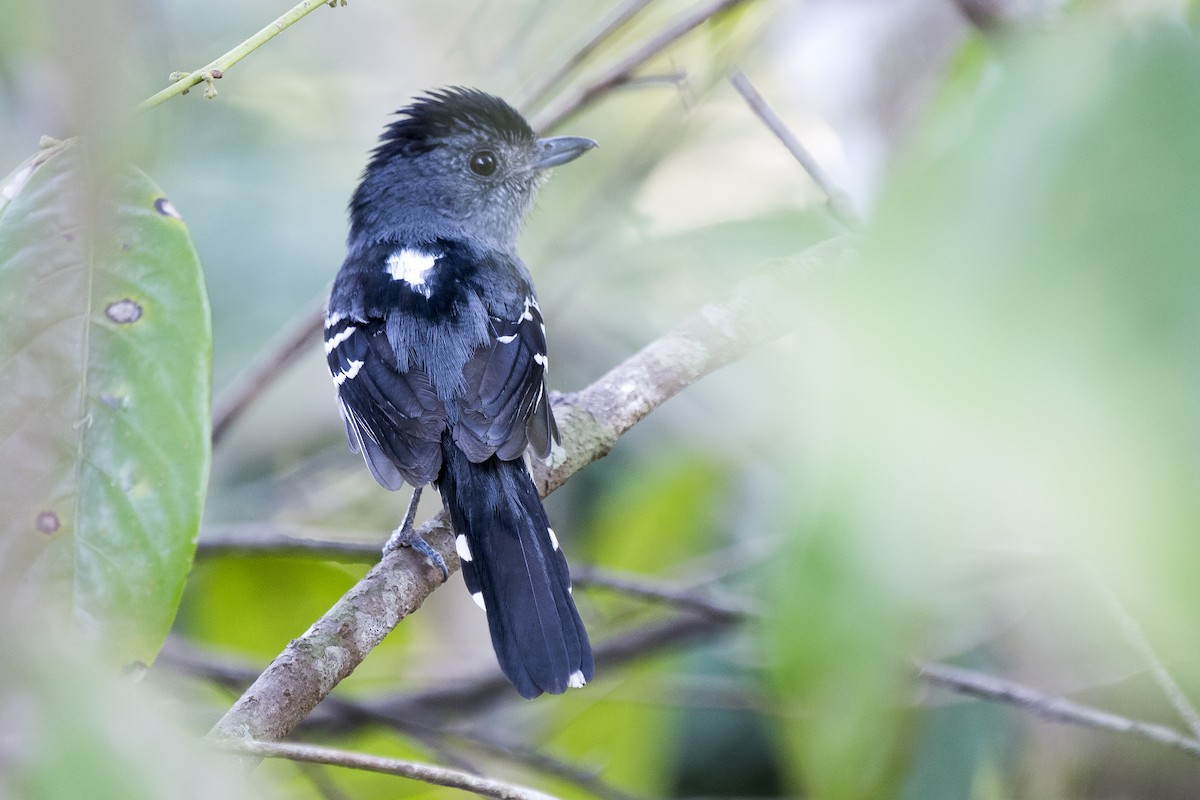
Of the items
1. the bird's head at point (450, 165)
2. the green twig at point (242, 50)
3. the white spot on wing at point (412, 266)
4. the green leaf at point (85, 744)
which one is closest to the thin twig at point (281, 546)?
the white spot on wing at point (412, 266)

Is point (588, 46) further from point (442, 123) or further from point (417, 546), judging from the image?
point (417, 546)

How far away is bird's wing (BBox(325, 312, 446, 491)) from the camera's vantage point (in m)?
2.54

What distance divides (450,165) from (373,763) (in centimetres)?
270

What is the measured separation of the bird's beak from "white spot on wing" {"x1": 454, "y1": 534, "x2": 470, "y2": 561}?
5.36 feet

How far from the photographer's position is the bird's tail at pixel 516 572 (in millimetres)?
2160

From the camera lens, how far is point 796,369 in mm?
1123

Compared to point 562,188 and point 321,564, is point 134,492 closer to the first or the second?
point 321,564

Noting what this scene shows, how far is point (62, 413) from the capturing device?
63.2 inches

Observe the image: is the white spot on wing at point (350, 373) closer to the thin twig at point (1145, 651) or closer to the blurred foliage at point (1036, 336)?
the thin twig at point (1145, 651)

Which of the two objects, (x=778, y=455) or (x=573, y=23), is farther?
(x=573, y=23)

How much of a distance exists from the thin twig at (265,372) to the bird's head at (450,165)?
0.62m

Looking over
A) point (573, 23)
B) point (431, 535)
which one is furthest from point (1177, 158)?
point (573, 23)

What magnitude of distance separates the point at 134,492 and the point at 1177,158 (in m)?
1.46

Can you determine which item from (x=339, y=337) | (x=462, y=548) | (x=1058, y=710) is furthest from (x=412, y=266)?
(x=1058, y=710)
